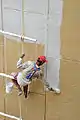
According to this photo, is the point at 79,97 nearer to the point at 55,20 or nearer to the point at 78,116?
the point at 78,116

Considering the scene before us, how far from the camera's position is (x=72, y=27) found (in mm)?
1251

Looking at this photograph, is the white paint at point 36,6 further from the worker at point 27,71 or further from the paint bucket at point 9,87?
the paint bucket at point 9,87

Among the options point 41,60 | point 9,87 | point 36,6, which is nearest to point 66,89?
point 41,60

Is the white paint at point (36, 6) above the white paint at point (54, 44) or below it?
above

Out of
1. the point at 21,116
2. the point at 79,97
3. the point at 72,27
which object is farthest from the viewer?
the point at 21,116

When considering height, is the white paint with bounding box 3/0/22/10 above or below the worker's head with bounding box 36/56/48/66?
above

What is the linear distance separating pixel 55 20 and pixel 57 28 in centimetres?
4

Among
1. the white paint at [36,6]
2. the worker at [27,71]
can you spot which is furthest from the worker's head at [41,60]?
the white paint at [36,6]

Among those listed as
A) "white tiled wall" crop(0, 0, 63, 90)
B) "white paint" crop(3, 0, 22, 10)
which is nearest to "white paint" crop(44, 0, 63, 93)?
"white tiled wall" crop(0, 0, 63, 90)

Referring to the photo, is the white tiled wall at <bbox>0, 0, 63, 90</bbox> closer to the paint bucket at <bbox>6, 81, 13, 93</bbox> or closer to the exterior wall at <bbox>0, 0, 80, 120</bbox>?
the exterior wall at <bbox>0, 0, 80, 120</bbox>

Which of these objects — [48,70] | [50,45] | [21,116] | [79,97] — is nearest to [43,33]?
[50,45]

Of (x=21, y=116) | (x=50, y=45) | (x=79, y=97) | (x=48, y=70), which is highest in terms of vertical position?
(x=50, y=45)

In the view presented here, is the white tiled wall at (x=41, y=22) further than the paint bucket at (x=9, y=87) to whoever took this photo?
No

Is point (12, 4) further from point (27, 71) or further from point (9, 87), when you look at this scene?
point (9, 87)
